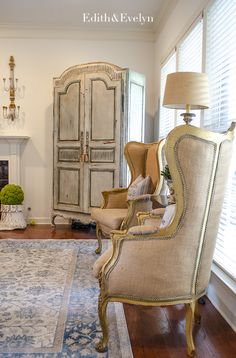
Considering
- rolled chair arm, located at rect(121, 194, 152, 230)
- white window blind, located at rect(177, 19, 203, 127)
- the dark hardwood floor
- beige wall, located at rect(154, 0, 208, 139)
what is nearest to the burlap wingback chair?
the dark hardwood floor

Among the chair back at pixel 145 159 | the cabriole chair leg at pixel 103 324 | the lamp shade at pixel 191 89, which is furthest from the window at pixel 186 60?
the cabriole chair leg at pixel 103 324

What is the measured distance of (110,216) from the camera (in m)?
3.32

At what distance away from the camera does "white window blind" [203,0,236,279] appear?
7.79ft

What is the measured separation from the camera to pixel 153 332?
2104 mm

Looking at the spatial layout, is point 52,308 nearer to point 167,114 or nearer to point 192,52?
point 192,52

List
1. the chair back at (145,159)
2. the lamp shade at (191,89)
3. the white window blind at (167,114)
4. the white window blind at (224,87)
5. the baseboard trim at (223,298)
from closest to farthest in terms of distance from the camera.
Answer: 1. the baseboard trim at (223,298)
2. the white window blind at (224,87)
3. the lamp shade at (191,89)
4. the chair back at (145,159)
5. the white window blind at (167,114)

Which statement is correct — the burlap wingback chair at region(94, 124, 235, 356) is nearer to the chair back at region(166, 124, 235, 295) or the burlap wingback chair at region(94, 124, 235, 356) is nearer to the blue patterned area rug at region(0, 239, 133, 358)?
the chair back at region(166, 124, 235, 295)

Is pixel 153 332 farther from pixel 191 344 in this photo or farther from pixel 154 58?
pixel 154 58

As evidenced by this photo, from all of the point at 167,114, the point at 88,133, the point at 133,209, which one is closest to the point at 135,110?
the point at 167,114

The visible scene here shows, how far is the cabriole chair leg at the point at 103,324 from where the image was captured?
6.03 ft

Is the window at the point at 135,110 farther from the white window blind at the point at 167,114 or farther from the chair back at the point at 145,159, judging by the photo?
the chair back at the point at 145,159

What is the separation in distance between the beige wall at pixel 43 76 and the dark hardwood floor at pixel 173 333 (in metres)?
3.25

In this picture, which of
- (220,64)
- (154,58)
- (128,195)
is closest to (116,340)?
(128,195)

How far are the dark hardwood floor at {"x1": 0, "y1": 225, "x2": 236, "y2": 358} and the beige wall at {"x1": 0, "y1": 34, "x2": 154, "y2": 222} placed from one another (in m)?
3.25
